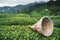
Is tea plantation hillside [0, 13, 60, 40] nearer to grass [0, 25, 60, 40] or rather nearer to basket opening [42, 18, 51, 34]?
grass [0, 25, 60, 40]

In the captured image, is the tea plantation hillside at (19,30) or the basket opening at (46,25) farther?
the basket opening at (46,25)

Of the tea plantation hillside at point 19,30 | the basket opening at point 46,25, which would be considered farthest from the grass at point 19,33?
the basket opening at point 46,25

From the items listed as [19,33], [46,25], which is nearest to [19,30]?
[19,33]

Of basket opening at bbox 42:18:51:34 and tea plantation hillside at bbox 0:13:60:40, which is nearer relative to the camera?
tea plantation hillside at bbox 0:13:60:40

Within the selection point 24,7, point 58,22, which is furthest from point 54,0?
point 58,22

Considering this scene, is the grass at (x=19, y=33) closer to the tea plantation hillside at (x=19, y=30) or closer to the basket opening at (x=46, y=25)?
the tea plantation hillside at (x=19, y=30)

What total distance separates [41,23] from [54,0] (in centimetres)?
840

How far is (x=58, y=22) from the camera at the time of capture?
13266mm

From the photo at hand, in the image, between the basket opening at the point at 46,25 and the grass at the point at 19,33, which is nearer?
the grass at the point at 19,33

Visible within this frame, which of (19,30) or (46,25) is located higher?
(19,30)

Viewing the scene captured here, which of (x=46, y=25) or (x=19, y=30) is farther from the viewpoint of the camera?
(x=46, y=25)

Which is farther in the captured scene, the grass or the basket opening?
the basket opening

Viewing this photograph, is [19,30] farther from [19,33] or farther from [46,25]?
[46,25]

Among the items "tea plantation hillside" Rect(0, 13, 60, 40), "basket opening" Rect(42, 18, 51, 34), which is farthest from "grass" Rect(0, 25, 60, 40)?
"basket opening" Rect(42, 18, 51, 34)
